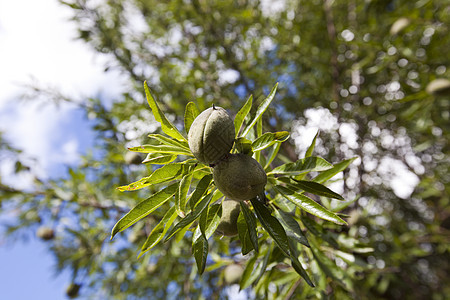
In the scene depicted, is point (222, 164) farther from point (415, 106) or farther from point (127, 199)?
point (415, 106)

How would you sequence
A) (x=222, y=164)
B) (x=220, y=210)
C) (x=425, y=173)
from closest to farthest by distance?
(x=222, y=164) → (x=220, y=210) → (x=425, y=173)

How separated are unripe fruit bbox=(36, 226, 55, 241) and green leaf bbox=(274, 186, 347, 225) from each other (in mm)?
3034

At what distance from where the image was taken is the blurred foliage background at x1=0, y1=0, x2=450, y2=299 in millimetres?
2705

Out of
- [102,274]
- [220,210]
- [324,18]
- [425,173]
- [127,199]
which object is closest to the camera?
[220,210]

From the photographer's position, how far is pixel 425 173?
4.20 m

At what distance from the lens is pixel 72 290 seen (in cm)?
308

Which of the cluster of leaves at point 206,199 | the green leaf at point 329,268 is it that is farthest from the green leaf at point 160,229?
the green leaf at point 329,268

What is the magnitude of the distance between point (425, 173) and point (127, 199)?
4.02 meters

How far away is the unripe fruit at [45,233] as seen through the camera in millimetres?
3168

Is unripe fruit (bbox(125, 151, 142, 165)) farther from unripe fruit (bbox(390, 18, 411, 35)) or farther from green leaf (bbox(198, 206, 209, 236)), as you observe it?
unripe fruit (bbox(390, 18, 411, 35))

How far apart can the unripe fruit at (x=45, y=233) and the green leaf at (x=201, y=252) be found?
112 inches

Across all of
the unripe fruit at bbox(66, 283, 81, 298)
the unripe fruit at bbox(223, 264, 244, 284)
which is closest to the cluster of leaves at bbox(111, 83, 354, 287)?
the unripe fruit at bbox(223, 264, 244, 284)

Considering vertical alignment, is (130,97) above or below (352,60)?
above

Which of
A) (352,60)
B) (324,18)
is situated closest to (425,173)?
(352,60)
